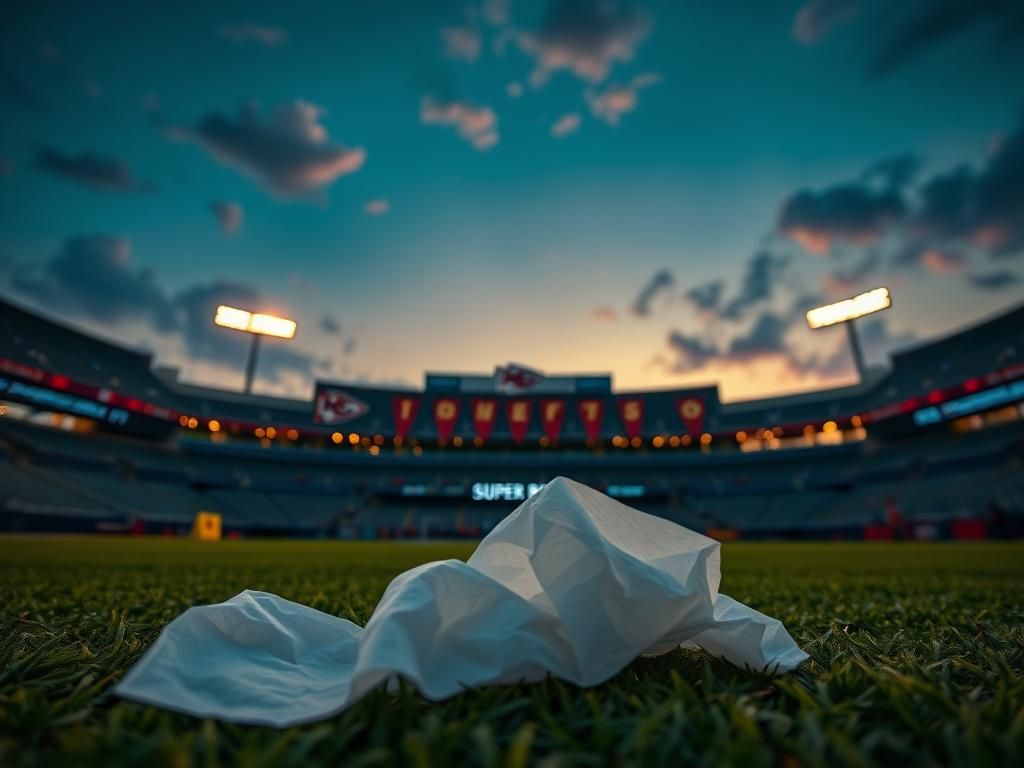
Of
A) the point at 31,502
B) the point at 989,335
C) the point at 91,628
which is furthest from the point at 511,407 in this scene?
the point at 91,628

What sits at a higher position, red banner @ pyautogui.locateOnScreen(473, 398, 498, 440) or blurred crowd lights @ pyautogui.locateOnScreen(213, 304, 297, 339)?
blurred crowd lights @ pyautogui.locateOnScreen(213, 304, 297, 339)

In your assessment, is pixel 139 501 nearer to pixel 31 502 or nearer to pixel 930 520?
pixel 31 502

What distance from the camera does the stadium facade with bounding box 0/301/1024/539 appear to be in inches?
986

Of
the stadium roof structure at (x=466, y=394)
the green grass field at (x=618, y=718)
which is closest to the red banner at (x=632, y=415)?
the stadium roof structure at (x=466, y=394)

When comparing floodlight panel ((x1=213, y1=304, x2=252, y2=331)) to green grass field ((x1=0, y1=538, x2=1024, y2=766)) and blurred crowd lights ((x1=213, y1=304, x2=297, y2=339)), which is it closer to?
blurred crowd lights ((x1=213, y1=304, x2=297, y2=339))

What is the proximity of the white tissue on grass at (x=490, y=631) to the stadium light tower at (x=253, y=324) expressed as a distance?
3216 cm

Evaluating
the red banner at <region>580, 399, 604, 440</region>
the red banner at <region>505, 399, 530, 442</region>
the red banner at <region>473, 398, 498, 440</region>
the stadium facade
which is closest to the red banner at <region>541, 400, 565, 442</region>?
the stadium facade

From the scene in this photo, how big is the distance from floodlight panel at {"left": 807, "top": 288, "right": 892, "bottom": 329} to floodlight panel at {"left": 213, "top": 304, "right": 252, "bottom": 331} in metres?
34.4

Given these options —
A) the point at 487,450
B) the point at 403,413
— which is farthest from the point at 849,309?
the point at 403,413

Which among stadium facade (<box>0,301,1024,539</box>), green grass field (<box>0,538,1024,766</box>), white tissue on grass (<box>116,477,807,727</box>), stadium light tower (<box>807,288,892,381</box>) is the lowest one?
green grass field (<box>0,538,1024,766</box>)

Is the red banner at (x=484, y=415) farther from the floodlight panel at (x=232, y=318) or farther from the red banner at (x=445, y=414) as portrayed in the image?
the floodlight panel at (x=232, y=318)

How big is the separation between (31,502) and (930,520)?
41.1 meters

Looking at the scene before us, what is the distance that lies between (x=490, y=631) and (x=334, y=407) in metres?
35.1

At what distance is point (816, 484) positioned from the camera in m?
32.6
